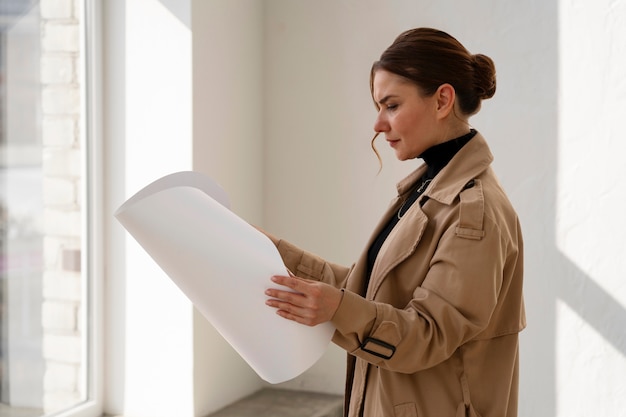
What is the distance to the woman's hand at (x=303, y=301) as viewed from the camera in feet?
4.32

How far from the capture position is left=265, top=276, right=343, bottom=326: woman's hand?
132cm

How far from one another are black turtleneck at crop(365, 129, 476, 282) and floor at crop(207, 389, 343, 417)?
4.38 feet

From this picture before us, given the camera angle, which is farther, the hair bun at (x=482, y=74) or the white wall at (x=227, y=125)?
the white wall at (x=227, y=125)

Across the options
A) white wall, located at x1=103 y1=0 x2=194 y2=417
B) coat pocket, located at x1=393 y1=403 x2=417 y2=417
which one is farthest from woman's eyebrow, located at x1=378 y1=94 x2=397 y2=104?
white wall, located at x1=103 y1=0 x2=194 y2=417

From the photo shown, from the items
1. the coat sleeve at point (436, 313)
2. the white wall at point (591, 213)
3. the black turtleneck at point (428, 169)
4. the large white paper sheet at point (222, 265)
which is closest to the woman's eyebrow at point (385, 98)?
the black turtleneck at point (428, 169)

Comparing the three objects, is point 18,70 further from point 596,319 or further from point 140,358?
point 596,319

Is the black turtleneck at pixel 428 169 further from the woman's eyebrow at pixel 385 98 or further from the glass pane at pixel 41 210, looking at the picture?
the glass pane at pixel 41 210

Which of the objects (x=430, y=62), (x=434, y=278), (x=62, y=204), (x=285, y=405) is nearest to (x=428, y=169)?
(x=430, y=62)

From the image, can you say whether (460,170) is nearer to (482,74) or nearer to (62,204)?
(482,74)

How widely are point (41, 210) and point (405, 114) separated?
56.8 inches

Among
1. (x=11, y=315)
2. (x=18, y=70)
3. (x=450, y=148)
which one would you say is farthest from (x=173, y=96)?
(x=450, y=148)

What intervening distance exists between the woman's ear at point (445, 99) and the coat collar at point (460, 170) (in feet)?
0.28

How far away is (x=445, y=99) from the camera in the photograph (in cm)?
156

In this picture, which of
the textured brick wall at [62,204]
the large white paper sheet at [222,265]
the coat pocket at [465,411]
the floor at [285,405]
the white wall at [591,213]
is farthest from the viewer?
the floor at [285,405]
